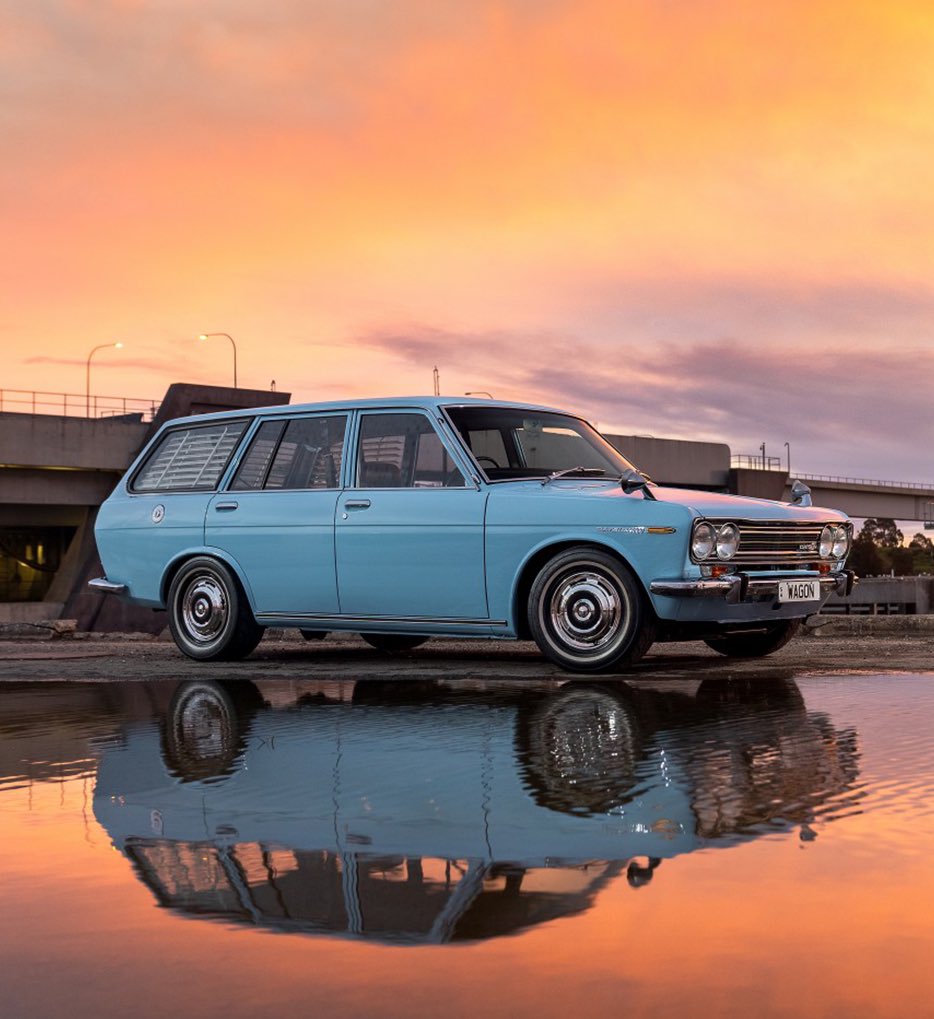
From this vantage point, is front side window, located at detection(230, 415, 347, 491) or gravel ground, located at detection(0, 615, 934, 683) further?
front side window, located at detection(230, 415, 347, 491)

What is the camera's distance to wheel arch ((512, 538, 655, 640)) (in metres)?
9.00

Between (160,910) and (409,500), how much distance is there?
6617 mm

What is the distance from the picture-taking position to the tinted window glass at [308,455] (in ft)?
34.3

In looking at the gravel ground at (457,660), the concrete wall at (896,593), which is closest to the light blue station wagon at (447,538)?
the gravel ground at (457,660)

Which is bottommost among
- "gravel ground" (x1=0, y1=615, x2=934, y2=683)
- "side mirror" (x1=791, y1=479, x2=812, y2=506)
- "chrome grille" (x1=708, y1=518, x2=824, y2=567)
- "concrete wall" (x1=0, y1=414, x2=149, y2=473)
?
"gravel ground" (x1=0, y1=615, x2=934, y2=683)

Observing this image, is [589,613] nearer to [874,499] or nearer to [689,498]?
[689,498]

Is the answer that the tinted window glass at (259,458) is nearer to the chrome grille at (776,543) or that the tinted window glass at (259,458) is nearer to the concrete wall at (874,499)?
the chrome grille at (776,543)

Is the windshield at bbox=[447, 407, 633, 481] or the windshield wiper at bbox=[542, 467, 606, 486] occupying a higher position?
the windshield at bbox=[447, 407, 633, 481]

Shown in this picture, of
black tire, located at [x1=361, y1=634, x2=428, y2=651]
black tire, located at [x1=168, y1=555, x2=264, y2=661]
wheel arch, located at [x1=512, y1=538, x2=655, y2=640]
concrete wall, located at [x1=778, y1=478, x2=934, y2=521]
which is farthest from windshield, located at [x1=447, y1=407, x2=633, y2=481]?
concrete wall, located at [x1=778, y1=478, x2=934, y2=521]

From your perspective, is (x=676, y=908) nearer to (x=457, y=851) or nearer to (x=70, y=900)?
(x=457, y=851)

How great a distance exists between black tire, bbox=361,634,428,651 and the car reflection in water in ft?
14.1

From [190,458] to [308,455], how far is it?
1261mm

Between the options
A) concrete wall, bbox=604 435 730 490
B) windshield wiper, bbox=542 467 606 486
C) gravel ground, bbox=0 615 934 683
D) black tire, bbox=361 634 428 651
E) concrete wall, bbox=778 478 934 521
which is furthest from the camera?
concrete wall, bbox=778 478 934 521

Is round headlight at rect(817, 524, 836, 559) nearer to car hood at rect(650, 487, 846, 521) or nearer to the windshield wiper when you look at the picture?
car hood at rect(650, 487, 846, 521)
